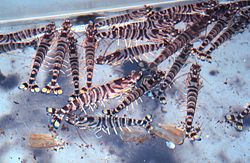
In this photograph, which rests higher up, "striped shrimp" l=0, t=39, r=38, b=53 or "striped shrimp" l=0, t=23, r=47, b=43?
"striped shrimp" l=0, t=23, r=47, b=43

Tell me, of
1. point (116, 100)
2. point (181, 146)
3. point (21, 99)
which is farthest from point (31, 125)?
point (181, 146)

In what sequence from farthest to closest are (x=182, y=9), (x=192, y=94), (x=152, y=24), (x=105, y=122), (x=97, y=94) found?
1. (x=182, y=9)
2. (x=152, y=24)
3. (x=192, y=94)
4. (x=97, y=94)
5. (x=105, y=122)

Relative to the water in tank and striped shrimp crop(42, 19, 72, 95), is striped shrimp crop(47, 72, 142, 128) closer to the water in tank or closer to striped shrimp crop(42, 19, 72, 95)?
the water in tank

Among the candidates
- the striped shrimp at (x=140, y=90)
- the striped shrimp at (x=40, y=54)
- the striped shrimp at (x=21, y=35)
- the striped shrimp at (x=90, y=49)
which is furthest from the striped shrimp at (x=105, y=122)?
the striped shrimp at (x=21, y=35)

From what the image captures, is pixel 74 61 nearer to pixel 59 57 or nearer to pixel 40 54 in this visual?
pixel 59 57

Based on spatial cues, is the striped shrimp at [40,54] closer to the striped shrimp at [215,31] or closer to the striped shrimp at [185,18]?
the striped shrimp at [185,18]

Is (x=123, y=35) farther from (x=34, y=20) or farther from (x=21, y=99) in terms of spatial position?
(x=21, y=99)

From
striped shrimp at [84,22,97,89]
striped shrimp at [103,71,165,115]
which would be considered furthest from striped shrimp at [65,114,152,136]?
striped shrimp at [84,22,97,89]

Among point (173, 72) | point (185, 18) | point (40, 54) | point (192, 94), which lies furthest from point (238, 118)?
point (40, 54)
